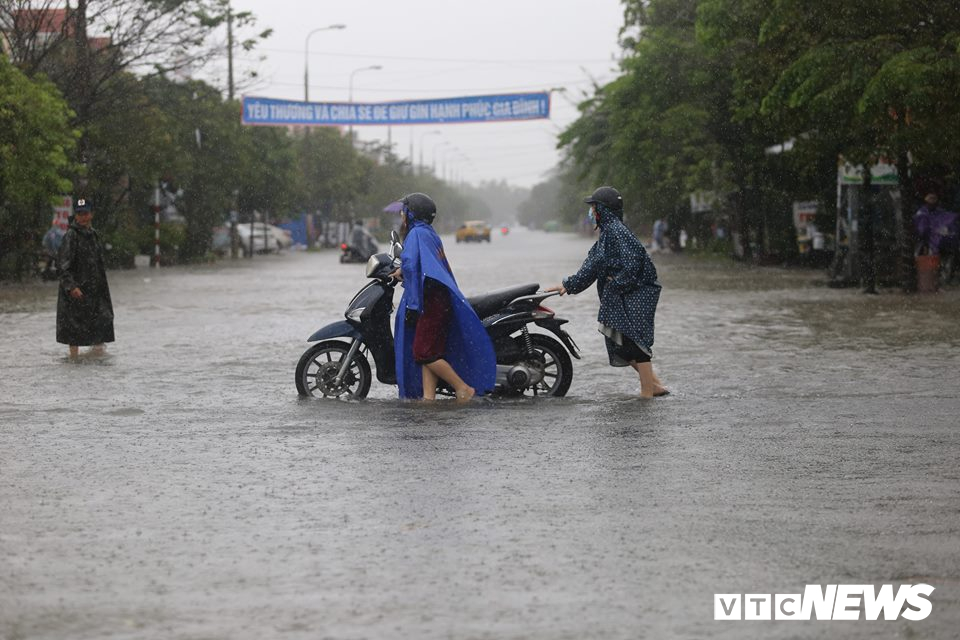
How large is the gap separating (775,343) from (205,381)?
21.1 feet

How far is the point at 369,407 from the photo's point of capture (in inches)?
437

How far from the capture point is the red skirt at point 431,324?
11.1 m

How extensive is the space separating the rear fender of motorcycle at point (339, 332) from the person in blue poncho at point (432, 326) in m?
0.44


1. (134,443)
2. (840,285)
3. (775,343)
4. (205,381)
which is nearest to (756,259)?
(840,285)

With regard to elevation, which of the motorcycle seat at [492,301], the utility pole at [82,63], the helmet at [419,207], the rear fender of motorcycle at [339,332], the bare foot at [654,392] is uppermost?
the utility pole at [82,63]

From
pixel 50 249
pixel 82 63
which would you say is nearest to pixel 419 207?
pixel 50 249

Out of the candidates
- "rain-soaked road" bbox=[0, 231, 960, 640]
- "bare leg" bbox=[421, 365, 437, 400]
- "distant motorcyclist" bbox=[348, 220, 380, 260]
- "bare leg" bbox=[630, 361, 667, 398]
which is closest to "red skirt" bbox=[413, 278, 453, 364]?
"bare leg" bbox=[421, 365, 437, 400]

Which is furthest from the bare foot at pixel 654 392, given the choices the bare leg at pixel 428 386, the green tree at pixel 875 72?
the green tree at pixel 875 72

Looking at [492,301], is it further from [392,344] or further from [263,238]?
[263,238]

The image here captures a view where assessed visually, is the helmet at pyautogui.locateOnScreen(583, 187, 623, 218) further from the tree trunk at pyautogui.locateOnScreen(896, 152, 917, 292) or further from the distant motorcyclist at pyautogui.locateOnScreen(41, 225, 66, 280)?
the distant motorcyclist at pyautogui.locateOnScreen(41, 225, 66, 280)

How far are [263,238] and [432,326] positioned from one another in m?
55.4

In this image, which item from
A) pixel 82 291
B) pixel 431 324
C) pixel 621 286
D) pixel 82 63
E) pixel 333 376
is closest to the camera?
pixel 431 324

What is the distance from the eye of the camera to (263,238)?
216 ft

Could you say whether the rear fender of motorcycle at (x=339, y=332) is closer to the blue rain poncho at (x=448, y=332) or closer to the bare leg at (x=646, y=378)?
the blue rain poncho at (x=448, y=332)
